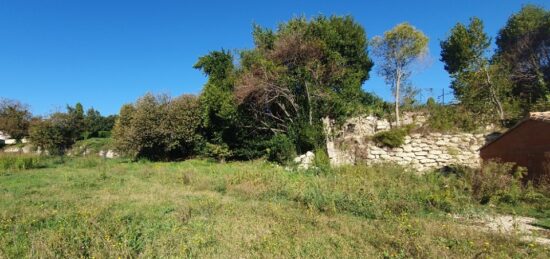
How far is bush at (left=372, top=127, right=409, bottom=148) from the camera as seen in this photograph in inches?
522

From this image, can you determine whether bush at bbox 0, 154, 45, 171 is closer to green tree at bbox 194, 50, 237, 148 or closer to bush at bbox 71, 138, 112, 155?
green tree at bbox 194, 50, 237, 148

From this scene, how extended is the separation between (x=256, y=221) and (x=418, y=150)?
9.64m

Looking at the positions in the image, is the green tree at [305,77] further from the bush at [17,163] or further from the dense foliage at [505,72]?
the bush at [17,163]

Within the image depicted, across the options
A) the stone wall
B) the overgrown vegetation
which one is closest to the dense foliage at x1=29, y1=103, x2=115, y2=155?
the overgrown vegetation

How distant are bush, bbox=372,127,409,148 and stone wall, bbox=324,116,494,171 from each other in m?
0.18

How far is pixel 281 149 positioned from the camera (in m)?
15.5

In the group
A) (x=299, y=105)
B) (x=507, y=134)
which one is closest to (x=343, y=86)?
(x=299, y=105)

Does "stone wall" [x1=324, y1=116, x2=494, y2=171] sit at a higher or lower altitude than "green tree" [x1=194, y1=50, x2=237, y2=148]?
lower

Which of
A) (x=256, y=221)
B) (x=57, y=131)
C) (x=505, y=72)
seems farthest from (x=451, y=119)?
(x=57, y=131)

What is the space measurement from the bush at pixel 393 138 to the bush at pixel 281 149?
393 centimetres

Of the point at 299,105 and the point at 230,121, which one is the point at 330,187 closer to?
the point at 299,105

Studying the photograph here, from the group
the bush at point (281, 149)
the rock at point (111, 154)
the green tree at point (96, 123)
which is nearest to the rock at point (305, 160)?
the bush at point (281, 149)

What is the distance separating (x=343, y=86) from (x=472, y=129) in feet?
19.4

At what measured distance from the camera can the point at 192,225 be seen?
537cm
